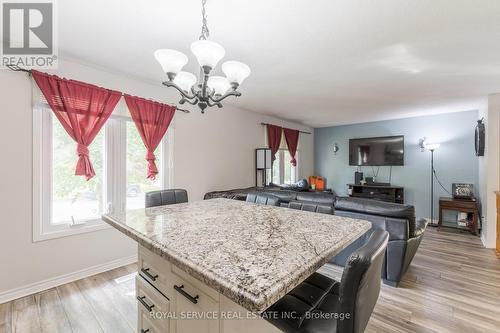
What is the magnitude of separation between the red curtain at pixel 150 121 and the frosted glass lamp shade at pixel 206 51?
1.88 meters

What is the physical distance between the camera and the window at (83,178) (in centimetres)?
241

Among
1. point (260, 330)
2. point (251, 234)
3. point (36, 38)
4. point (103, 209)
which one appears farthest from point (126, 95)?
point (260, 330)

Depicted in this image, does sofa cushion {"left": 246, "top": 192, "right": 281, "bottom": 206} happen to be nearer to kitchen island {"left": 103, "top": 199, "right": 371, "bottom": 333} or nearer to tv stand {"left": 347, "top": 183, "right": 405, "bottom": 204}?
kitchen island {"left": 103, "top": 199, "right": 371, "bottom": 333}

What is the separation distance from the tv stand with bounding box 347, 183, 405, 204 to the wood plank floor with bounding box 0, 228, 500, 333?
247cm

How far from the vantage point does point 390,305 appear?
2.13 m

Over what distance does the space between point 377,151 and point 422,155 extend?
925 mm

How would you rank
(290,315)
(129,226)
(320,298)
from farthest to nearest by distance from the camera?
(129,226) < (320,298) < (290,315)

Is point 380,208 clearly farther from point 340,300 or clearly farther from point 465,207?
point 465,207

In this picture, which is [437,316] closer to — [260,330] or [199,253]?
[260,330]

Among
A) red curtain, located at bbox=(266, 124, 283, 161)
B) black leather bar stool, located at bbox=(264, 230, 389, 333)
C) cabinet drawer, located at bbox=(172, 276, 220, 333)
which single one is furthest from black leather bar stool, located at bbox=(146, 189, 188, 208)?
red curtain, located at bbox=(266, 124, 283, 161)

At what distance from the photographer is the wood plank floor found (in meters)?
1.86

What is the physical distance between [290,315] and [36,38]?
10.1 feet

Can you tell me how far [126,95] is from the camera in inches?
116

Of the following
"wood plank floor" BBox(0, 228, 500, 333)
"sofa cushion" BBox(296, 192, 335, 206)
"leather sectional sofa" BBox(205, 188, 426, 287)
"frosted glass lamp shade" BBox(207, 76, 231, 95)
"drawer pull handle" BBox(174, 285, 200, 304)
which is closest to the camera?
"drawer pull handle" BBox(174, 285, 200, 304)
